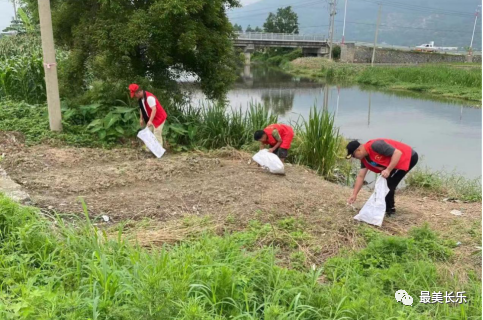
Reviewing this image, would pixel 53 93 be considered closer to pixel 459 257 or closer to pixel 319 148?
pixel 319 148

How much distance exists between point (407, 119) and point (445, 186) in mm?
8306

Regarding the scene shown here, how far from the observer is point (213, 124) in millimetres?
6910

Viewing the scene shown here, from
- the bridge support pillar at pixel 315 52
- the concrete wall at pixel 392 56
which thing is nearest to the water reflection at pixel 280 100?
the concrete wall at pixel 392 56

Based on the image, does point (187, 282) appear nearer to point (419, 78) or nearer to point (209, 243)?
point (209, 243)

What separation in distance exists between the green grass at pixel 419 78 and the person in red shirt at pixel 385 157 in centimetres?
1664

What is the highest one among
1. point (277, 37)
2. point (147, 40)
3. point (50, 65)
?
point (277, 37)

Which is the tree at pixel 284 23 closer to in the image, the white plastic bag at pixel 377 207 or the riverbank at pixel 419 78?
the riverbank at pixel 419 78

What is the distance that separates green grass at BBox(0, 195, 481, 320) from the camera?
75.3 inches

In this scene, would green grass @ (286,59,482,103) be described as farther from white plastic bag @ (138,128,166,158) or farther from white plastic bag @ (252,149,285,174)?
white plastic bag @ (138,128,166,158)

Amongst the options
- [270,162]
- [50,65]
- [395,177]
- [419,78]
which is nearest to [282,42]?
[419,78]

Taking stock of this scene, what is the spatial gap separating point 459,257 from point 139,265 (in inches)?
97.3

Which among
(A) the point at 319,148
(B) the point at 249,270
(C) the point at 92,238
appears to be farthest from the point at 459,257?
(A) the point at 319,148

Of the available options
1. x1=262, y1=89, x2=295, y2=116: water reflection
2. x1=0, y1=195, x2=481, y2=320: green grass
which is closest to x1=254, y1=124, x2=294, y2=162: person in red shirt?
x1=0, y1=195, x2=481, y2=320: green grass

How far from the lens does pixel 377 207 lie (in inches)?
148
